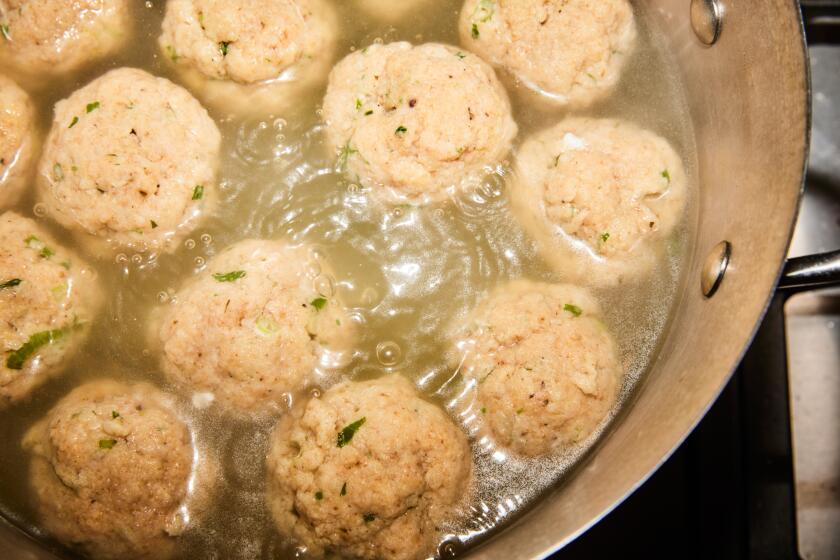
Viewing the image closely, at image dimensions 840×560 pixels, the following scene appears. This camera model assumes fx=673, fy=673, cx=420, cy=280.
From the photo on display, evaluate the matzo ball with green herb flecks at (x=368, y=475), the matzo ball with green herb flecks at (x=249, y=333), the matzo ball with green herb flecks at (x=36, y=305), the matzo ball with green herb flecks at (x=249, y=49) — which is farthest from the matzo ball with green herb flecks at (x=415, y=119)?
the matzo ball with green herb flecks at (x=36, y=305)

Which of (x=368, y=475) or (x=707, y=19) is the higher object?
(x=707, y=19)

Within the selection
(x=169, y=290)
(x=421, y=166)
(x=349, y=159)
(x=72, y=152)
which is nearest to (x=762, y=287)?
(x=421, y=166)

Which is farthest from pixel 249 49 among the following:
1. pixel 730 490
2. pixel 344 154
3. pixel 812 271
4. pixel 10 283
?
pixel 730 490

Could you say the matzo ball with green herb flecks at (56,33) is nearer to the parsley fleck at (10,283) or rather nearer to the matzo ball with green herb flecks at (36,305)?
the matzo ball with green herb flecks at (36,305)

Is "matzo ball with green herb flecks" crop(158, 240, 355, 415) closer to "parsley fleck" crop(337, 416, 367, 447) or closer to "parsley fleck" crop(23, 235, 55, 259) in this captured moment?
"parsley fleck" crop(337, 416, 367, 447)

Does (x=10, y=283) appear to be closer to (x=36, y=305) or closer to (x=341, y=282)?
(x=36, y=305)
